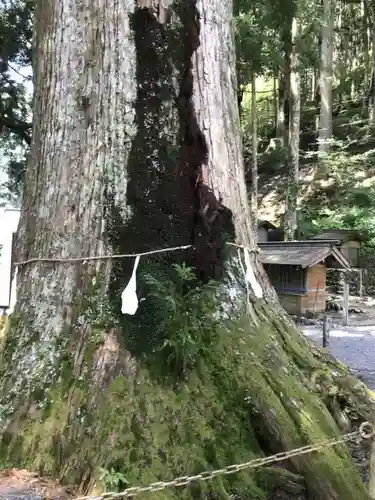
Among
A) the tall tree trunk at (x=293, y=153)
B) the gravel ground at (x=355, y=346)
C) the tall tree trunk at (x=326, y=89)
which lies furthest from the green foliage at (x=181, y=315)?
Answer: the tall tree trunk at (x=326, y=89)

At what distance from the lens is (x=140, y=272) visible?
2.80 m

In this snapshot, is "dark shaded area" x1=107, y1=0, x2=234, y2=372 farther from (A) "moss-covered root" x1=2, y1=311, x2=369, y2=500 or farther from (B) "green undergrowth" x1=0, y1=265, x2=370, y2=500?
(A) "moss-covered root" x1=2, y1=311, x2=369, y2=500

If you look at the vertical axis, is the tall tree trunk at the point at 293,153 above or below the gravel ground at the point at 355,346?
above

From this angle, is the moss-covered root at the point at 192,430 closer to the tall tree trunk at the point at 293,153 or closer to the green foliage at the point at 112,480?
the green foliage at the point at 112,480

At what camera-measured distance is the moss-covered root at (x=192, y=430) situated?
96.6 inches

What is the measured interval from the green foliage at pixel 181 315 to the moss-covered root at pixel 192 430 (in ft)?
0.36

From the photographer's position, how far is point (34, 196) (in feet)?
10.6

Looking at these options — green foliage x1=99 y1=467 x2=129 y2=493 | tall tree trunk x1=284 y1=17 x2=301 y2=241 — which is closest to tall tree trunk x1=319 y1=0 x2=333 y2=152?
tall tree trunk x1=284 y1=17 x2=301 y2=241

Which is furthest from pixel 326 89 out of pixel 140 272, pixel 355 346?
pixel 140 272

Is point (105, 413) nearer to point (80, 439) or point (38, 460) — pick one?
point (80, 439)

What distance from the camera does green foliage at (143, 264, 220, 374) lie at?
2.65 m

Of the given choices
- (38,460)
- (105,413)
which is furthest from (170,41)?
(38,460)

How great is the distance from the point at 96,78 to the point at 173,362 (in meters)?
1.78

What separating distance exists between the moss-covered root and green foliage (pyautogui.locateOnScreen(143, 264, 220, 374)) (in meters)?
0.11
